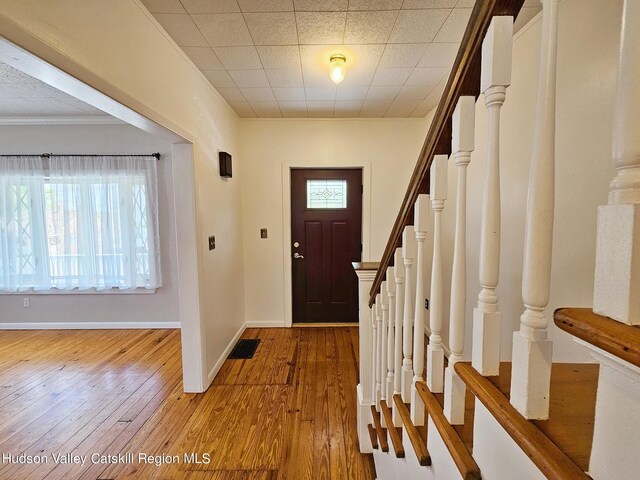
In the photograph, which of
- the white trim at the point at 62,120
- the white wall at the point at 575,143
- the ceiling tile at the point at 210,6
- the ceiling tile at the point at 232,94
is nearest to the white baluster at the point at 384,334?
the white wall at the point at 575,143

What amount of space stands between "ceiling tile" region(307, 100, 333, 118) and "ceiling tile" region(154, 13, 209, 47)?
1207mm

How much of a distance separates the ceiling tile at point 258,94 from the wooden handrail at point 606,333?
2773mm

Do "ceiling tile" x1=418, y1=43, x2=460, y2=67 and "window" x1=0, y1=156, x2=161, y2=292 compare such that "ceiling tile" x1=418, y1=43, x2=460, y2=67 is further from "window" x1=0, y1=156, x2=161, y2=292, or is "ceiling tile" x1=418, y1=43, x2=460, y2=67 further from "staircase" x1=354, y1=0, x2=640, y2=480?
"window" x1=0, y1=156, x2=161, y2=292

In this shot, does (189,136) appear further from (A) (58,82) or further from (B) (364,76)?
(B) (364,76)

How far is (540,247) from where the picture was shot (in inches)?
17.5

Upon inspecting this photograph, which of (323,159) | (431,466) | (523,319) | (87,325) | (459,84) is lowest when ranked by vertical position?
(87,325)

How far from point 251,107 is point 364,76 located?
124cm

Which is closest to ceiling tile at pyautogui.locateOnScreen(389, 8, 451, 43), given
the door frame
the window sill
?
the door frame

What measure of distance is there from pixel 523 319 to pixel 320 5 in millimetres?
1825

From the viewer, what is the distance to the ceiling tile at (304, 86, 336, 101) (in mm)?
2605

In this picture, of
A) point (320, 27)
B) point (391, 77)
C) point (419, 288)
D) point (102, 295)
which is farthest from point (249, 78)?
point (102, 295)

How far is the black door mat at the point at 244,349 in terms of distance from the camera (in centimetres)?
283

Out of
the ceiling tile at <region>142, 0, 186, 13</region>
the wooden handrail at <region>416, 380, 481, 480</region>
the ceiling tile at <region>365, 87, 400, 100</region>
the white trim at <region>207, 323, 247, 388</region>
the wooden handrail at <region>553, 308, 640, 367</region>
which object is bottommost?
the white trim at <region>207, 323, 247, 388</region>

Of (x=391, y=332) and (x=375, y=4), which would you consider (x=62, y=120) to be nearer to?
(x=375, y=4)
